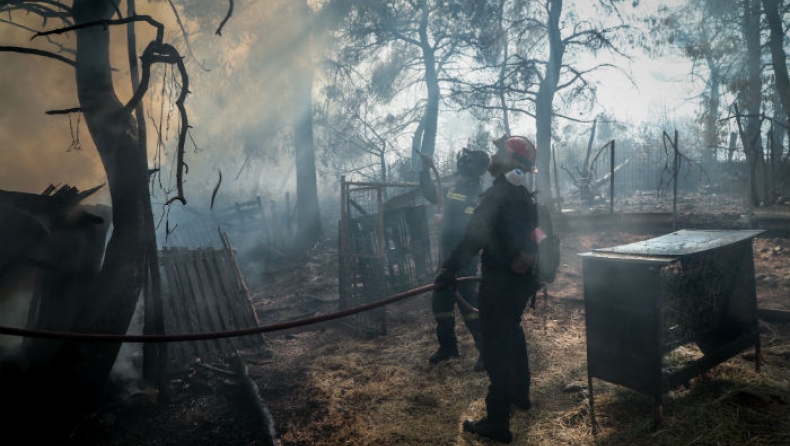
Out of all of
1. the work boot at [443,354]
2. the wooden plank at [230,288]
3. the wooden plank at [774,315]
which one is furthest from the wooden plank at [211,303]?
the wooden plank at [774,315]

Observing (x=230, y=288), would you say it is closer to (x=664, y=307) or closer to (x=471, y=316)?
(x=471, y=316)

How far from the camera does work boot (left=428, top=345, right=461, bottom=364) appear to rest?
510 centimetres

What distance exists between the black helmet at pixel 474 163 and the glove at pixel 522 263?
2143 mm

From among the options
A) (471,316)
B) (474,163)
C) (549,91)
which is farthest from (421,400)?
(549,91)

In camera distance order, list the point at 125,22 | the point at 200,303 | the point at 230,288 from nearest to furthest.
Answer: the point at 125,22
the point at 200,303
the point at 230,288

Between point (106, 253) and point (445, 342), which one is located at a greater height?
point (106, 253)

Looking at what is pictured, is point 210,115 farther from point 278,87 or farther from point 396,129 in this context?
point 396,129

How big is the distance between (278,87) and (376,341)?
1185 centimetres

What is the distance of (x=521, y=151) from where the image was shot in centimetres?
380

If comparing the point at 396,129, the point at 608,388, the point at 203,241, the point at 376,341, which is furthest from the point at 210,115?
the point at 608,388

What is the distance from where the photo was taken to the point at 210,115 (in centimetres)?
1911

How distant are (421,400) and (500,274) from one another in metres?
1.75

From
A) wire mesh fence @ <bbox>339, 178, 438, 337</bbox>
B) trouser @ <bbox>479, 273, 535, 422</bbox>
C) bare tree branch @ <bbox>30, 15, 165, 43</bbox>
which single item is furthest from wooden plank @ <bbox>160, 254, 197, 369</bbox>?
trouser @ <bbox>479, 273, 535, 422</bbox>

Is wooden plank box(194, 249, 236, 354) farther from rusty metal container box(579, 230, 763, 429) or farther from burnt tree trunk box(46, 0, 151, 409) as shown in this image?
rusty metal container box(579, 230, 763, 429)
